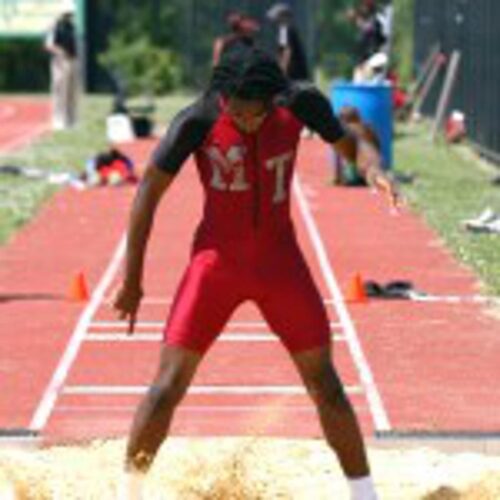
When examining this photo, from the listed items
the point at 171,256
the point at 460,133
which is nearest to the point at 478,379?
the point at 171,256

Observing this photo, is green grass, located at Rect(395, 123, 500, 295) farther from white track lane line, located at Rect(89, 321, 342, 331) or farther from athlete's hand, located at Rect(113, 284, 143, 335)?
athlete's hand, located at Rect(113, 284, 143, 335)

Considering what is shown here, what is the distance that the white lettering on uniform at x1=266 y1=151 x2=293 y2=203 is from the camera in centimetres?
806

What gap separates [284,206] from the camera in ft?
26.8

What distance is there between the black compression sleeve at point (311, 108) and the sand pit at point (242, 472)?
176 centimetres

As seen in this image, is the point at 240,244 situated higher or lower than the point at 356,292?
higher

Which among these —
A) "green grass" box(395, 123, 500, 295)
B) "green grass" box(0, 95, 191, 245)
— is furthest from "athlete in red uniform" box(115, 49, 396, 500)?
"green grass" box(0, 95, 191, 245)

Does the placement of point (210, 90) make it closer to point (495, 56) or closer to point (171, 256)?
point (171, 256)

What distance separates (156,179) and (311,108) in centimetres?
69

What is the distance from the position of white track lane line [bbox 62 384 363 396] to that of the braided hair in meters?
3.58

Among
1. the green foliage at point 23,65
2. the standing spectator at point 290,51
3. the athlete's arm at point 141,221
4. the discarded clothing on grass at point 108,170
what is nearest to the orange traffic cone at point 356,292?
the athlete's arm at point 141,221

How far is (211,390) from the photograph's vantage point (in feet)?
37.3

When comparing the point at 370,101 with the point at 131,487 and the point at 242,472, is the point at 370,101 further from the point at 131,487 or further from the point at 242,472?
the point at 131,487

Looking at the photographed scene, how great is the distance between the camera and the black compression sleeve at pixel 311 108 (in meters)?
8.00

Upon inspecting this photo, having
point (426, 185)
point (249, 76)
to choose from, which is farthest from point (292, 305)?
point (426, 185)
